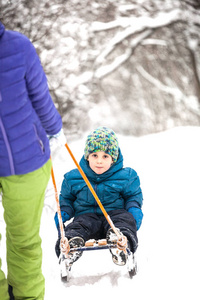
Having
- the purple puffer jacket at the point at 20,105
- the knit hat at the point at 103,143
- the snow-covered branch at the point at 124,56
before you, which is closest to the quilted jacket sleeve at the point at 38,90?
the purple puffer jacket at the point at 20,105

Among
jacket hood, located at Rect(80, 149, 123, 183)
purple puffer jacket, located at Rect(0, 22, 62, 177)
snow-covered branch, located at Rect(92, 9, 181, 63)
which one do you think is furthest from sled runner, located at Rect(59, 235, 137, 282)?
snow-covered branch, located at Rect(92, 9, 181, 63)

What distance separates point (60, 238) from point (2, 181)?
2.60ft

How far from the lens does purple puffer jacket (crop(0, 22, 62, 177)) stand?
1.37 meters

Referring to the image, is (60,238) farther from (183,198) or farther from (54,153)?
(54,153)

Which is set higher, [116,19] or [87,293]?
[116,19]

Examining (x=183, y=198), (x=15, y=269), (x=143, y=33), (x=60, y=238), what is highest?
(x=143, y=33)

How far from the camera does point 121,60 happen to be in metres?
4.00

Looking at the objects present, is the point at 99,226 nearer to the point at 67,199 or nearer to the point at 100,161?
the point at 67,199

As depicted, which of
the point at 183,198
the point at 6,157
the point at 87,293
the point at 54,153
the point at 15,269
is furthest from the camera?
the point at 54,153

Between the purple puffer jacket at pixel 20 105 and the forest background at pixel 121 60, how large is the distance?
97.3 inches

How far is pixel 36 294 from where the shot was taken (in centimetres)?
170

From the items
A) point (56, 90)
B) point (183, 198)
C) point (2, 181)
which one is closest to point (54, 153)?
point (56, 90)

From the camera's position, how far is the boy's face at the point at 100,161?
7.76 ft

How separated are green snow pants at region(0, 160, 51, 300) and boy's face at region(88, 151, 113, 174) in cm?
78
